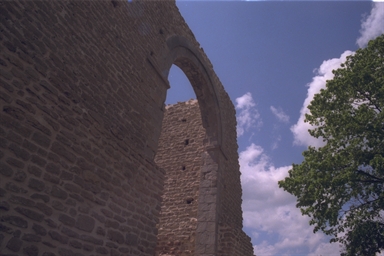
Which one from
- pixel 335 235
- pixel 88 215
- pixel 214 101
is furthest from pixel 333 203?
pixel 88 215

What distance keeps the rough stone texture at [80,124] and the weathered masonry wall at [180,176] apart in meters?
4.11

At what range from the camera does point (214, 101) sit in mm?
10844

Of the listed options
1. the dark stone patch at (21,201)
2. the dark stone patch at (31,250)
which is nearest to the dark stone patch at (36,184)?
the dark stone patch at (21,201)

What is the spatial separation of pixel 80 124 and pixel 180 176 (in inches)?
266

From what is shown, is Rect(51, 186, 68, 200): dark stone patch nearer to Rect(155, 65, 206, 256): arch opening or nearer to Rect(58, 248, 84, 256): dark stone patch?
Rect(58, 248, 84, 256): dark stone patch

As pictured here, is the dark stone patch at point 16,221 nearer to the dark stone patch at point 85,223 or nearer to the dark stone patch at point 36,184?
the dark stone patch at point 36,184

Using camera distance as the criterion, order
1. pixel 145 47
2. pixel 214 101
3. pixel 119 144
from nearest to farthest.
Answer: pixel 119 144, pixel 145 47, pixel 214 101

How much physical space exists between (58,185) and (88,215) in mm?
630

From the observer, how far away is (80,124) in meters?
4.00

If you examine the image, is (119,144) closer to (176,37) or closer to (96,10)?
(96,10)

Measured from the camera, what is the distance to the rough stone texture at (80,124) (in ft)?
10.3

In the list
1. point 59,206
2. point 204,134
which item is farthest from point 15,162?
point 204,134

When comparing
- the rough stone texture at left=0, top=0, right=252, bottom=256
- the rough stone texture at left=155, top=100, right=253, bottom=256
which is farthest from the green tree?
the rough stone texture at left=0, top=0, right=252, bottom=256

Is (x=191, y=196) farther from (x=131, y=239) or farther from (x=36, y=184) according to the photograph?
(x=36, y=184)
